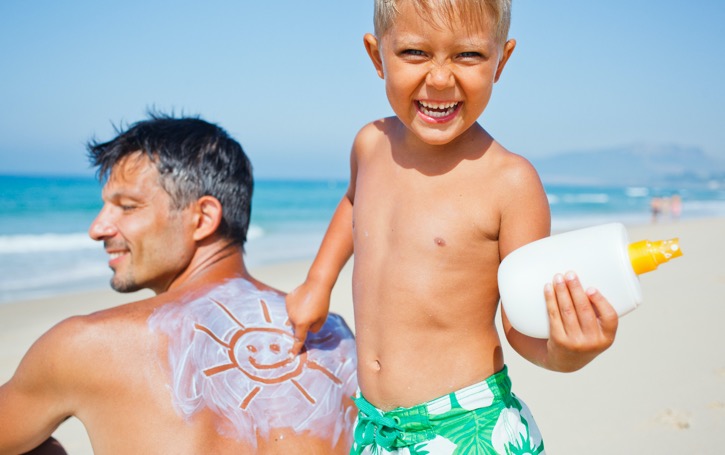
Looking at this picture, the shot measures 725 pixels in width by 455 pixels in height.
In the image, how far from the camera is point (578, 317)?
1.71 m

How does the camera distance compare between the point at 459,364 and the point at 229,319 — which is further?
the point at 229,319

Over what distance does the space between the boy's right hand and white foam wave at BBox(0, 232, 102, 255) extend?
1527 centimetres

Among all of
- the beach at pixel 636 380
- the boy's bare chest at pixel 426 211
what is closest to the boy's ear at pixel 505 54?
the boy's bare chest at pixel 426 211

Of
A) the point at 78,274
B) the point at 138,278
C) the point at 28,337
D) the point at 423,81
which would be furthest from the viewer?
the point at 78,274

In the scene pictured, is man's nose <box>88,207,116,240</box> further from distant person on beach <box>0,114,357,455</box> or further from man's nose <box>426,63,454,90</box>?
man's nose <box>426,63,454,90</box>

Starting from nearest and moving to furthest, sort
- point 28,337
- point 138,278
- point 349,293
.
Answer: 1. point 138,278
2. point 28,337
3. point 349,293

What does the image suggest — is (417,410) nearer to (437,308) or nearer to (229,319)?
(437,308)

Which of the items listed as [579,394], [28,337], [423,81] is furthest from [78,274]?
[423,81]

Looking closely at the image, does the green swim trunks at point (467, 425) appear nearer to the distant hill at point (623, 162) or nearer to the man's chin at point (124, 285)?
the man's chin at point (124, 285)

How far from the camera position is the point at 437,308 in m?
2.20

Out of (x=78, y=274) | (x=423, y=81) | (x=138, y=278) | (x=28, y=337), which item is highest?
(x=423, y=81)

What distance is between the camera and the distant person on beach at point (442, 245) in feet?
6.80

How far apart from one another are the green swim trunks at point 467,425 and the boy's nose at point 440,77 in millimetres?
925

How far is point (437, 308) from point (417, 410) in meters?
0.33
